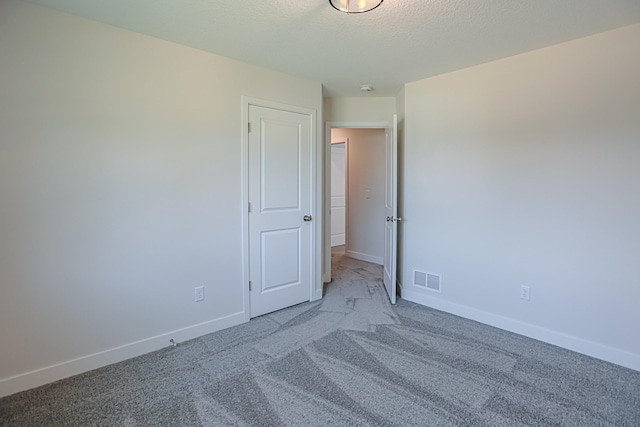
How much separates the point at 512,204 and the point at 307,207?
1955 mm

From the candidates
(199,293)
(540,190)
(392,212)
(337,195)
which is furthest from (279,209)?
(337,195)

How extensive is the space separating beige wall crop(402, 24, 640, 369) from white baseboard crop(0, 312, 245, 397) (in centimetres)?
225

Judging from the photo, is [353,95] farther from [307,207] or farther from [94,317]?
[94,317]

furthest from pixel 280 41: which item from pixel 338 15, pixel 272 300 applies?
pixel 272 300

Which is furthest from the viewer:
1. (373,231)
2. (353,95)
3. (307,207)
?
(373,231)

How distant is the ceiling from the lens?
199 centimetres

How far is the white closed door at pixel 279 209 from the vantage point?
10.1 ft

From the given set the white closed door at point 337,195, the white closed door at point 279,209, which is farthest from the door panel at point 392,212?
the white closed door at point 337,195

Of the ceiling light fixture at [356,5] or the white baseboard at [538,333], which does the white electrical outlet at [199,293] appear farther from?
the ceiling light fixture at [356,5]

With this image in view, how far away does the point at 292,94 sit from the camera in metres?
3.29

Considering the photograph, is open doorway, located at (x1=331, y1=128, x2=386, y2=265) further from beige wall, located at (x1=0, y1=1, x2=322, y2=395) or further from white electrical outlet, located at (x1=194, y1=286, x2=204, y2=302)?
white electrical outlet, located at (x1=194, y1=286, x2=204, y2=302)

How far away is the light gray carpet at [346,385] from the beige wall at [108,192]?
270 mm

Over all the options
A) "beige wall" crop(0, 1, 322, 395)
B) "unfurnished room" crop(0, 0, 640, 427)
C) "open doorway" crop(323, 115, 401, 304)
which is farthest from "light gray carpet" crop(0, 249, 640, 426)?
"open doorway" crop(323, 115, 401, 304)


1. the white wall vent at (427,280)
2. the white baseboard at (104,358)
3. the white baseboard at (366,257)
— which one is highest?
the white wall vent at (427,280)
